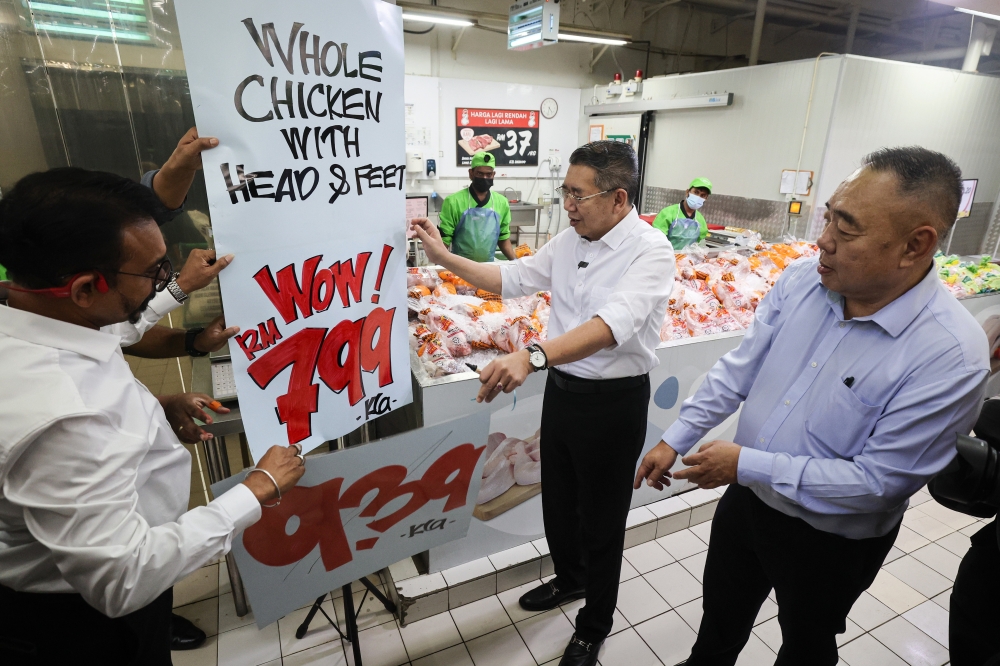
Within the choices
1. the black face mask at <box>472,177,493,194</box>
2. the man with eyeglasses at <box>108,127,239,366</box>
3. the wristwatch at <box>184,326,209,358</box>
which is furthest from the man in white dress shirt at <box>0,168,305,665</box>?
the black face mask at <box>472,177,493,194</box>

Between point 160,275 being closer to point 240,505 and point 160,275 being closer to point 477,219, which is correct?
point 240,505

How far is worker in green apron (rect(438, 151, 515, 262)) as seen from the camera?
4.38 meters

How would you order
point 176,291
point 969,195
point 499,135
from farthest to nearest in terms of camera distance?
1. point 499,135
2. point 969,195
3. point 176,291

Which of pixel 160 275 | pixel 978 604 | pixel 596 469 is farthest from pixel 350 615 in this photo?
pixel 978 604

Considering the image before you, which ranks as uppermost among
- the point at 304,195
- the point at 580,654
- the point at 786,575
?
the point at 304,195

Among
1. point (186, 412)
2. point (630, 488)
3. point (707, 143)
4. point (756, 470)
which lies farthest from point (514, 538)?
point (707, 143)

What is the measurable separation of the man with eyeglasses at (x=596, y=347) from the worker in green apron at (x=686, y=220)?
3.01 metres

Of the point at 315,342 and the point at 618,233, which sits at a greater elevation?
the point at 618,233

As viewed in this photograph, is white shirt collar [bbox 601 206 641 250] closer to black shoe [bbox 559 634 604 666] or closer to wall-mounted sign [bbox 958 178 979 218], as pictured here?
black shoe [bbox 559 634 604 666]

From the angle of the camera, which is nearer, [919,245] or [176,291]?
[919,245]

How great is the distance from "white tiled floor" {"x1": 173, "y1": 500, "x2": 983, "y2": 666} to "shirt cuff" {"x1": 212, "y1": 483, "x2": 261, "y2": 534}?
1347 millimetres

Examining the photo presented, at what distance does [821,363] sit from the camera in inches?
55.3

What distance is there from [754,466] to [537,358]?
2.14 ft

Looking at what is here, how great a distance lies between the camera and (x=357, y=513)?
5.05ft
